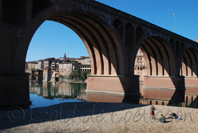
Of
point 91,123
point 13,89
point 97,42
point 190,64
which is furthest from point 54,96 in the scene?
point 190,64

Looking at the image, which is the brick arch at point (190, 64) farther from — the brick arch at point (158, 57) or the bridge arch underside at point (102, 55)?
the bridge arch underside at point (102, 55)

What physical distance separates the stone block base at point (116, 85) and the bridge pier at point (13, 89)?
1512 cm

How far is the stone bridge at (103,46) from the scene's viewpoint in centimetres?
1605

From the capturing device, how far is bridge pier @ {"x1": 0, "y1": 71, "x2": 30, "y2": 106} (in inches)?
598

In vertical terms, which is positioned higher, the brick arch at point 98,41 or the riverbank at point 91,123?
the brick arch at point 98,41

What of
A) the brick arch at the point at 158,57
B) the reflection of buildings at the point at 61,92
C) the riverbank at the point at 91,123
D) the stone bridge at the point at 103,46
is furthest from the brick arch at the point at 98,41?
the riverbank at the point at 91,123

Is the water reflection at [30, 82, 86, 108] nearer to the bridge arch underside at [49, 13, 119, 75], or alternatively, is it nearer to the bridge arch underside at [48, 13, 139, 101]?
the bridge arch underside at [48, 13, 139, 101]

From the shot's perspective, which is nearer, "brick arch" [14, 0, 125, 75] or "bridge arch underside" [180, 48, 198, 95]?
"brick arch" [14, 0, 125, 75]

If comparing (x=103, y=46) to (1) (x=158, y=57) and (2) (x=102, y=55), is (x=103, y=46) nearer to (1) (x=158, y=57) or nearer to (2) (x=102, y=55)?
(2) (x=102, y=55)

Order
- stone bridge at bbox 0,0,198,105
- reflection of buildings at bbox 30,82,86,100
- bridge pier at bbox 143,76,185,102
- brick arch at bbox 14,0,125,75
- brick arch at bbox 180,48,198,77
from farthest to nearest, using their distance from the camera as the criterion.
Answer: brick arch at bbox 180,48,198,77 < bridge pier at bbox 143,76,185,102 < reflection of buildings at bbox 30,82,86,100 < brick arch at bbox 14,0,125,75 < stone bridge at bbox 0,0,198,105

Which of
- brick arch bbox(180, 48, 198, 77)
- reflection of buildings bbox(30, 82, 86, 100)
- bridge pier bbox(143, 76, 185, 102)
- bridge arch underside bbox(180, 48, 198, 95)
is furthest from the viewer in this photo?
brick arch bbox(180, 48, 198, 77)

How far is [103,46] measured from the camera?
3073 centimetres

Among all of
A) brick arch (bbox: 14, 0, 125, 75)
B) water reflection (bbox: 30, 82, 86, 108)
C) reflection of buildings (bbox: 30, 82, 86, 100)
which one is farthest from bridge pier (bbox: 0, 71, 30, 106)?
reflection of buildings (bbox: 30, 82, 86, 100)

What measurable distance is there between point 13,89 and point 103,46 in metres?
17.8
